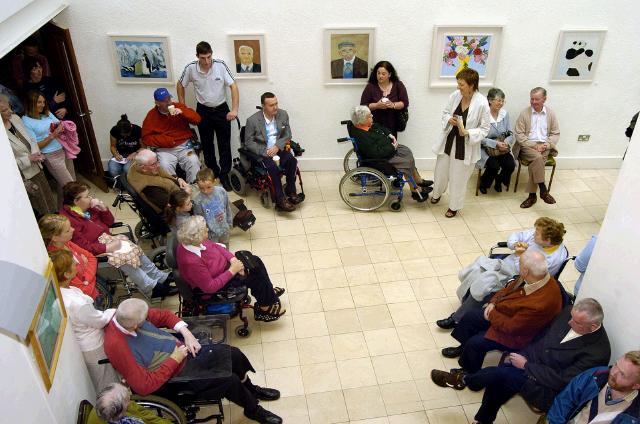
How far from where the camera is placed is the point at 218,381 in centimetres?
364

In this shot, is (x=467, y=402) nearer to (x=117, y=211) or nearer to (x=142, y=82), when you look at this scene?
(x=117, y=211)

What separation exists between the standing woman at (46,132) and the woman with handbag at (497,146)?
15.6ft

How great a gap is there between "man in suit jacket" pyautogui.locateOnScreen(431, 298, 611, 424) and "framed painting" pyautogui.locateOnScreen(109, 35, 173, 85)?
194 inches

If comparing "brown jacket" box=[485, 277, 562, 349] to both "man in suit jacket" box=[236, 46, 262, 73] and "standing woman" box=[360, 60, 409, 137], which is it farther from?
"man in suit jacket" box=[236, 46, 262, 73]

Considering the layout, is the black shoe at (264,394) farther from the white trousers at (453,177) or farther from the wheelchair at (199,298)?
the white trousers at (453,177)

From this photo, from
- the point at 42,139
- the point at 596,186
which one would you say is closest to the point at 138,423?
the point at 42,139

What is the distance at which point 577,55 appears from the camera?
21.6 feet

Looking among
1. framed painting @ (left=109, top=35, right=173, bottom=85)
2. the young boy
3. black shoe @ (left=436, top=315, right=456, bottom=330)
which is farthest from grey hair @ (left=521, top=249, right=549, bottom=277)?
framed painting @ (left=109, top=35, right=173, bottom=85)

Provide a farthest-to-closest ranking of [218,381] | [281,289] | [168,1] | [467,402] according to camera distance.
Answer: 1. [168,1]
2. [281,289]
3. [467,402]
4. [218,381]

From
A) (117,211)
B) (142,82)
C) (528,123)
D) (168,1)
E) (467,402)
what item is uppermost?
(168,1)

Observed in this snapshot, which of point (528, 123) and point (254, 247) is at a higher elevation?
point (528, 123)

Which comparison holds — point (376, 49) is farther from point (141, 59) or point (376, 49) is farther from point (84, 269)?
point (84, 269)

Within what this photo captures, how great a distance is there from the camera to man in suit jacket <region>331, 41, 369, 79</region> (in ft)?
21.4

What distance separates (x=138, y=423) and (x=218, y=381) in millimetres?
618
